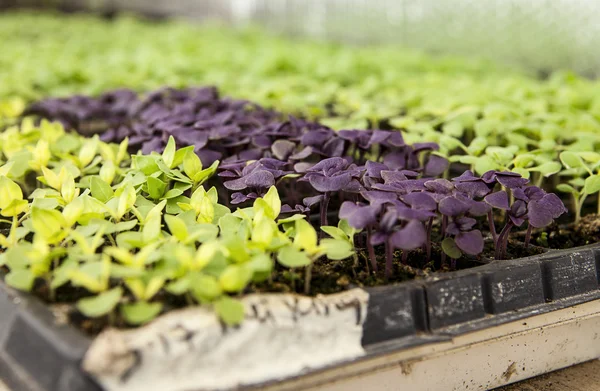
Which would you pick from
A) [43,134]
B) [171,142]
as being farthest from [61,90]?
[171,142]

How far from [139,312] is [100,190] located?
0.47 metres

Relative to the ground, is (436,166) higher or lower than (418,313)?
higher

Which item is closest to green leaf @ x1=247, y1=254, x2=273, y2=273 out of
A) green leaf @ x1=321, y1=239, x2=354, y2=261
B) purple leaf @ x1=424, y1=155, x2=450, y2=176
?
green leaf @ x1=321, y1=239, x2=354, y2=261

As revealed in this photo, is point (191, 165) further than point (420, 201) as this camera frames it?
Yes

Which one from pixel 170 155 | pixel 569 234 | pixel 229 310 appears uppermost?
pixel 170 155

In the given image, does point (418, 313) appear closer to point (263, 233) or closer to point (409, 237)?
point (409, 237)

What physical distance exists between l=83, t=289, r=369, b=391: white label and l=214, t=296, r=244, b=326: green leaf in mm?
25

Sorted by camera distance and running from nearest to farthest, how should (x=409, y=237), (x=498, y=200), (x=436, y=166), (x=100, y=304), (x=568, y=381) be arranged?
1. (x=100, y=304)
2. (x=409, y=237)
3. (x=498, y=200)
4. (x=568, y=381)
5. (x=436, y=166)

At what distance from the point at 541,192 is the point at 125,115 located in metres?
1.69

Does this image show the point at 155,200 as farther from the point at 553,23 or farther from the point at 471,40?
the point at 471,40

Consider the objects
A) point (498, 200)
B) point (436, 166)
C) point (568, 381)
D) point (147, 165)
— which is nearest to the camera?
point (498, 200)

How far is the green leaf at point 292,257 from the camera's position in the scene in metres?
0.99

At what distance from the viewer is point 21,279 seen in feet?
3.18

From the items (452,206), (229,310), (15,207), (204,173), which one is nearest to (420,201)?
(452,206)
